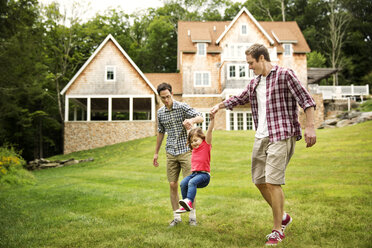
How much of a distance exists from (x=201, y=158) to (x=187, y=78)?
75.1ft

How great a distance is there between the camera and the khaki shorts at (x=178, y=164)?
4.77m

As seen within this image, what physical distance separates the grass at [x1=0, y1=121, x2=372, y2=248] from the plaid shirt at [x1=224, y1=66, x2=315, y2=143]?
1290 millimetres

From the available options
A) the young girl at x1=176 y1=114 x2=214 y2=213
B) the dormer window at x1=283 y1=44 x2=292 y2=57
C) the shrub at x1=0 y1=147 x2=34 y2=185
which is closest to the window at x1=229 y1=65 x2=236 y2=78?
the dormer window at x1=283 y1=44 x2=292 y2=57

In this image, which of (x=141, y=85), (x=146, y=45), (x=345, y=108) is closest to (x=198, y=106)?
(x=141, y=85)

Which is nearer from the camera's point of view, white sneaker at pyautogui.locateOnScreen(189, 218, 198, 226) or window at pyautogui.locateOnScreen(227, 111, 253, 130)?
white sneaker at pyautogui.locateOnScreen(189, 218, 198, 226)

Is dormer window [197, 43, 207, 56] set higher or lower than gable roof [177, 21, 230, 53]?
lower

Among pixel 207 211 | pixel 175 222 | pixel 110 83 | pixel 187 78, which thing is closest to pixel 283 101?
pixel 175 222

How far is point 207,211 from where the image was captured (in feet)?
17.9

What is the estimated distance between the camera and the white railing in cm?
2770

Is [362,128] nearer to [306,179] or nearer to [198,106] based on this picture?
[306,179]

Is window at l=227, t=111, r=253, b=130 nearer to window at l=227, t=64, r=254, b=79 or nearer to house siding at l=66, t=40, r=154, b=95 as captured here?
window at l=227, t=64, r=254, b=79

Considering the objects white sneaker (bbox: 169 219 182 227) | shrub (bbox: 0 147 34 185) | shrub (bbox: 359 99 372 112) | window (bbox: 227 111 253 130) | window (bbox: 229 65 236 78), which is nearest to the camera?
white sneaker (bbox: 169 219 182 227)

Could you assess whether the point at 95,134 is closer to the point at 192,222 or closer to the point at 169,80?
the point at 169,80

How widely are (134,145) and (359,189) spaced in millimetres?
14038
